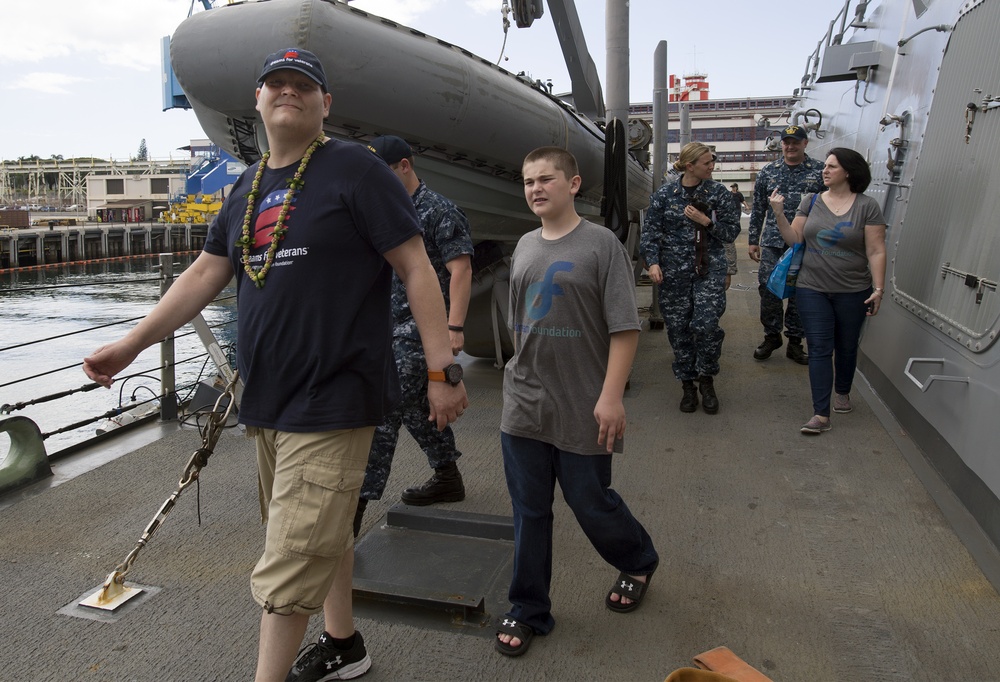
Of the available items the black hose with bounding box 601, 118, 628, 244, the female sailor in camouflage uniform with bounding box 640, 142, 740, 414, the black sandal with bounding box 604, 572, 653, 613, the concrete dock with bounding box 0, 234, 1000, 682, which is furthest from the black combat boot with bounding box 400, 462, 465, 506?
the black hose with bounding box 601, 118, 628, 244

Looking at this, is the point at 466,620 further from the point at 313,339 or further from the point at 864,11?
the point at 864,11

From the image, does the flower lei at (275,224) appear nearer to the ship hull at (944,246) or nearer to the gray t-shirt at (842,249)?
the ship hull at (944,246)

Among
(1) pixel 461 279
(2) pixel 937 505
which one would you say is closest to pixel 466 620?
(1) pixel 461 279

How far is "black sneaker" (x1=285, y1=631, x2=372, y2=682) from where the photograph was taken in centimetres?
227

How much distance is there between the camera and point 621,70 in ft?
19.0

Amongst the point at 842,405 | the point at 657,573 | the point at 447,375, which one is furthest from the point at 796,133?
the point at 447,375

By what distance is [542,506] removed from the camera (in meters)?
2.46

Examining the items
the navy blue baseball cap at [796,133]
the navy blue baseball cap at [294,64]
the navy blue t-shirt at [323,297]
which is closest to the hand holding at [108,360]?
the navy blue t-shirt at [323,297]

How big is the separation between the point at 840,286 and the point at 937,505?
142 centimetres

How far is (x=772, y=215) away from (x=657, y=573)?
4031 mm

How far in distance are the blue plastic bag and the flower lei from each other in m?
3.26

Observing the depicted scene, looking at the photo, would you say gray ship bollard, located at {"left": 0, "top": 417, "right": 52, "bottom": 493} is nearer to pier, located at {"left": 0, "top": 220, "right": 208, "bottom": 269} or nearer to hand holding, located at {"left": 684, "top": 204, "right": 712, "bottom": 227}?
hand holding, located at {"left": 684, "top": 204, "right": 712, "bottom": 227}

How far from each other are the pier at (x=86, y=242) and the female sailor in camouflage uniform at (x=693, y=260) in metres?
37.2

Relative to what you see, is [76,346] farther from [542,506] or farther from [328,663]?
[542,506]
